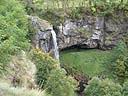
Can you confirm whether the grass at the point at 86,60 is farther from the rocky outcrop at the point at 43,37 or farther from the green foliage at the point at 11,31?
the green foliage at the point at 11,31

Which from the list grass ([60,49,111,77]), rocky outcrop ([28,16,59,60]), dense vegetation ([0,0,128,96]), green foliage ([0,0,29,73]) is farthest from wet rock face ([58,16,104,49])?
green foliage ([0,0,29,73])

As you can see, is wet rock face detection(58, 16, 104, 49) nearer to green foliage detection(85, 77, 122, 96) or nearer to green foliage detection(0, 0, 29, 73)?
green foliage detection(0, 0, 29, 73)

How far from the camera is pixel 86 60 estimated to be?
36375mm

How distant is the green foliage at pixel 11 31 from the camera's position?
17.0 metres

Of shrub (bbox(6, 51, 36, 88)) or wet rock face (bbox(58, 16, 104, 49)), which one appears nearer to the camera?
shrub (bbox(6, 51, 36, 88))

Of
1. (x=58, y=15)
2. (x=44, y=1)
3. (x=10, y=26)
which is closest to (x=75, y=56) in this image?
(x=58, y=15)

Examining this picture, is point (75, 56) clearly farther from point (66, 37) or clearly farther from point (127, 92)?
point (127, 92)

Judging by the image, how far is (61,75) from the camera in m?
20.1

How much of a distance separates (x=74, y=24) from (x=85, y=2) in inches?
128

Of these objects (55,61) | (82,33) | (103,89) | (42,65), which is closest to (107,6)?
(82,33)

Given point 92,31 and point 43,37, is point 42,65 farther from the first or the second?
point 92,31

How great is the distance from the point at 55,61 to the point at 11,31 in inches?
138

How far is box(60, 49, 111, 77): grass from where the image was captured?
3519 centimetres

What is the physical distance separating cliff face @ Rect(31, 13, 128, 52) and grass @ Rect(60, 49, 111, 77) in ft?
3.52
